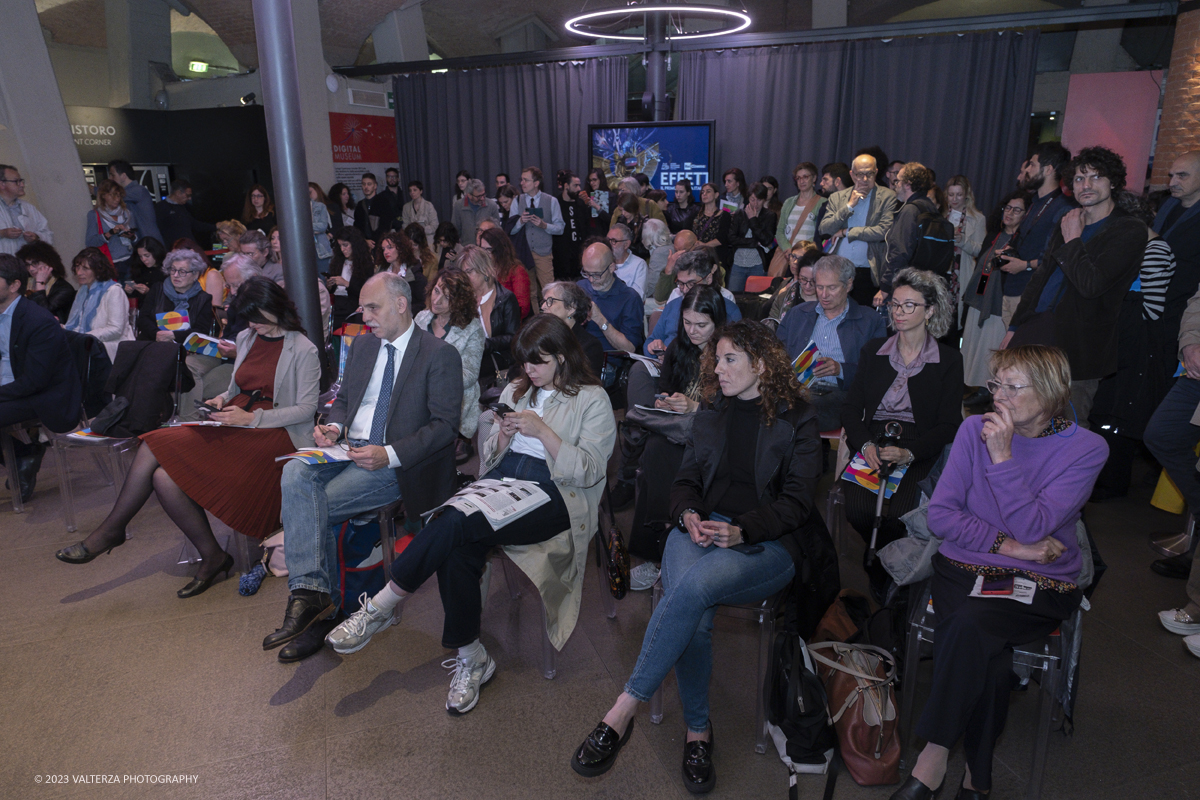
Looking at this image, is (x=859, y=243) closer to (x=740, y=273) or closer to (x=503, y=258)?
(x=740, y=273)

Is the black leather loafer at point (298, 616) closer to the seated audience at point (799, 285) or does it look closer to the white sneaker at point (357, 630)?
the white sneaker at point (357, 630)

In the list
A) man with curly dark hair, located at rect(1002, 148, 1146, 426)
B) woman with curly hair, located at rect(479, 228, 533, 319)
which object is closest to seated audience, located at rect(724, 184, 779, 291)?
woman with curly hair, located at rect(479, 228, 533, 319)

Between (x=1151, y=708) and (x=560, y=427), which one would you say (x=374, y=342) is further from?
(x=1151, y=708)

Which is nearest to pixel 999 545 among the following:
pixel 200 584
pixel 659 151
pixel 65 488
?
pixel 200 584

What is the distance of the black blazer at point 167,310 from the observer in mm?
4508

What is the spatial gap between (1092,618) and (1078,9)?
674 centimetres

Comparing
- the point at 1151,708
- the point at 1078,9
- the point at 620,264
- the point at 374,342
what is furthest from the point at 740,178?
the point at 1151,708

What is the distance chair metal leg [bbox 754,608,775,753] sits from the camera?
2.26 m

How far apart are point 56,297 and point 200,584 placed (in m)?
2.80

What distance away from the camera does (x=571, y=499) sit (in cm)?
260

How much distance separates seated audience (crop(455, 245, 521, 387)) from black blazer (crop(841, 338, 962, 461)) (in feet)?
6.43

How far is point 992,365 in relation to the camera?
2221 millimetres

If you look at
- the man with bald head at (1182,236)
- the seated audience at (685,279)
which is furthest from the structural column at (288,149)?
the man with bald head at (1182,236)

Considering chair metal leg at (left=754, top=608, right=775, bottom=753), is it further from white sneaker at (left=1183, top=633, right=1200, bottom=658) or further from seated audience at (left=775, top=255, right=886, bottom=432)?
white sneaker at (left=1183, top=633, right=1200, bottom=658)
